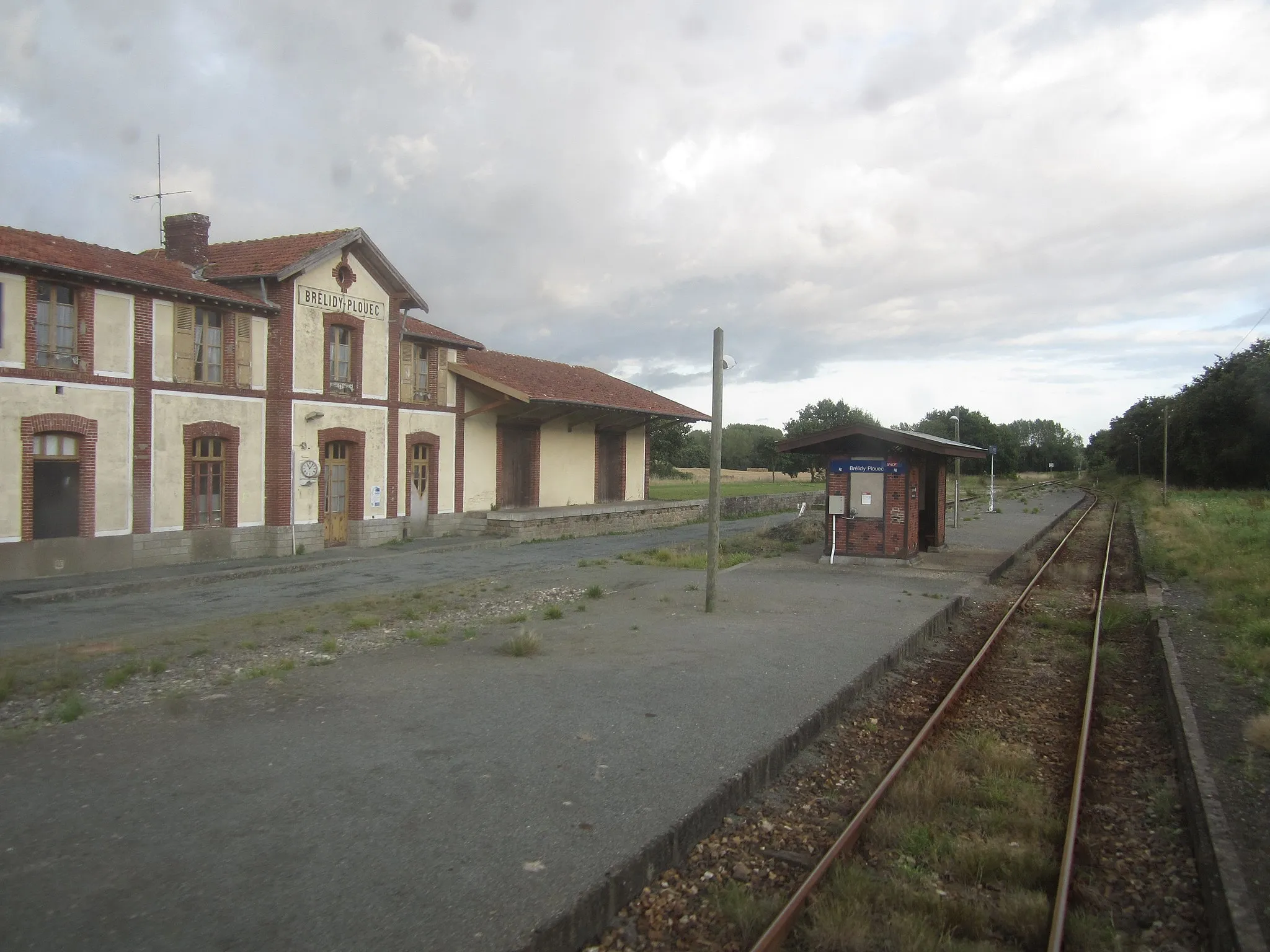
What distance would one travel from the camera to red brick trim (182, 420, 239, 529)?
58.0ft

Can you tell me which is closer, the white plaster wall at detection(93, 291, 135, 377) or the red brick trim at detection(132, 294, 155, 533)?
the white plaster wall at detection(93, 291, 135, 377)

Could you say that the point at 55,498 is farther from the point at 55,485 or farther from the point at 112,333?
the point at 112,333

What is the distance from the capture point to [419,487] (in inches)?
915

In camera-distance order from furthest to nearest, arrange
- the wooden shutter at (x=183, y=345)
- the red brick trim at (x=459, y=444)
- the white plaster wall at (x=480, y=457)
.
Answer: the white plaster wall at (x=480, y=457)
the red brick trim at (x=459, y=444)
the wooden shutter at (x=183, y=345)

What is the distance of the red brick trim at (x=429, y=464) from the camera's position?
22609 mm

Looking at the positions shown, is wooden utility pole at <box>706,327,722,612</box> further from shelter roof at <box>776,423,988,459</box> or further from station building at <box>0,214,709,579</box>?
station building at <box>0,214,709,579</box>

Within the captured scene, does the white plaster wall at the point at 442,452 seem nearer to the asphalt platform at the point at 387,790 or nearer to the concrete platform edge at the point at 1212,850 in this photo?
the asphalt platform at the point at 387,790

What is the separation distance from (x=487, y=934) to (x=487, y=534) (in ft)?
66.7

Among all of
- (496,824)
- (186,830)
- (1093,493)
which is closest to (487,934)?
(496,824)

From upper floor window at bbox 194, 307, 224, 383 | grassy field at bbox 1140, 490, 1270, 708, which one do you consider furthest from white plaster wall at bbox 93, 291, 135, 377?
grassy field at bbox 1140, 490, 1270, 708

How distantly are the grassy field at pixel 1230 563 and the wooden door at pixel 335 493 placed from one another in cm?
1730

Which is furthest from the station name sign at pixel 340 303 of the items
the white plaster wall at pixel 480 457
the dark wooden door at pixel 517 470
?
the dark wooden door at pixel 517 470

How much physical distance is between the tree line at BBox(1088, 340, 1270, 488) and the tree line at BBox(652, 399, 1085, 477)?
12.6 m

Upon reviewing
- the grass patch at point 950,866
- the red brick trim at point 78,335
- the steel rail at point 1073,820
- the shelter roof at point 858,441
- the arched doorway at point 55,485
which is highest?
the red brick trim at point 78,335
